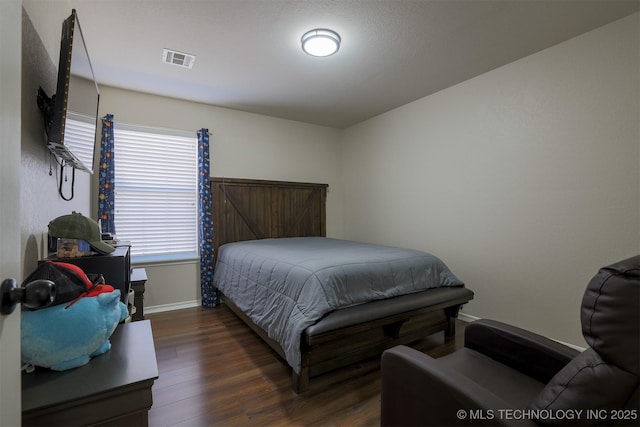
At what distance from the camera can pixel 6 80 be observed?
2.08 feet

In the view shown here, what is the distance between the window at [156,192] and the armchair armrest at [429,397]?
3.21 metres

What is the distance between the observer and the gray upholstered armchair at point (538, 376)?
73cm

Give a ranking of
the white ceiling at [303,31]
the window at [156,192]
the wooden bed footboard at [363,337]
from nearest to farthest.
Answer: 1. the wooden bed footboard at [363,337]
2. the white ceiling at [303,31]
3. the window at [156,192]

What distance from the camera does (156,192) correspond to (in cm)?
358

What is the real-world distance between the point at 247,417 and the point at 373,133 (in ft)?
12.9

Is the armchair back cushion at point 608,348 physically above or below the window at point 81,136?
below

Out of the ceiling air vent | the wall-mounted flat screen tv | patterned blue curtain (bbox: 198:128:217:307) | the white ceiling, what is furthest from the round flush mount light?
patterned blue curtain (bbox: 198:128:217:307)

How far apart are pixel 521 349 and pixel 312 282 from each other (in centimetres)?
122

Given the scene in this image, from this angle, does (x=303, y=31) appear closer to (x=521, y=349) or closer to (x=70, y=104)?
(x=70, y=104)

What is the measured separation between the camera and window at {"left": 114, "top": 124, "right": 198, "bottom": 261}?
341cm

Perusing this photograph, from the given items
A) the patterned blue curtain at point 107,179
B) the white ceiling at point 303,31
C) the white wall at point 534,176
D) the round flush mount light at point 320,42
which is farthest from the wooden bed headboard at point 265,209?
the round flush mount light at point 320,42

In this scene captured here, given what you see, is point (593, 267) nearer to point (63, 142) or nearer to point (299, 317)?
point (299, 317)

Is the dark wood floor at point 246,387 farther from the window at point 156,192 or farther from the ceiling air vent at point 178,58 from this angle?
the ceiling air vent at point 178,58

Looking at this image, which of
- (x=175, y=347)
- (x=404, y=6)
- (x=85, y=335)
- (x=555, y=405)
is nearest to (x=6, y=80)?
(x=85, y=335)
